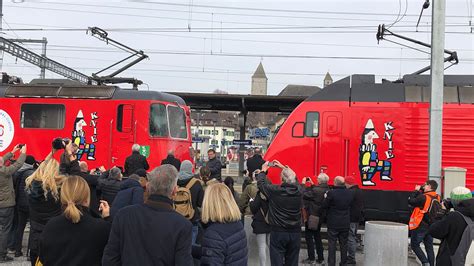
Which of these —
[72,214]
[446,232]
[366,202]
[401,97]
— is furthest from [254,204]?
[401,97]

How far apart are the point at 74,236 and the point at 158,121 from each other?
1048cm

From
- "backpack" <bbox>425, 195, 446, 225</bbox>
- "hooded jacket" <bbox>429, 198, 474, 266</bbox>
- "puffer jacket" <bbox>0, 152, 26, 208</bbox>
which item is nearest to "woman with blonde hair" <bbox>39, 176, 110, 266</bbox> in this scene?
"hooded jacket" <bbox>429, 198, 474, 266</bbox>

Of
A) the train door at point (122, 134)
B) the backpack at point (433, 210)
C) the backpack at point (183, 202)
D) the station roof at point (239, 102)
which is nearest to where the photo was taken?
the backpack at point (183, 202)

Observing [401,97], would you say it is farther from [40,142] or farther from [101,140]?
[40,142]

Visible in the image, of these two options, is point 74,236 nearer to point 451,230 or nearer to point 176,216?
point 176,216

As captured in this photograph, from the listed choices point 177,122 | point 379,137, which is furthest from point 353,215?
point 177,122

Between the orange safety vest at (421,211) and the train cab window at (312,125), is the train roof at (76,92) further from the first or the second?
the orange safety vest at (421,211)

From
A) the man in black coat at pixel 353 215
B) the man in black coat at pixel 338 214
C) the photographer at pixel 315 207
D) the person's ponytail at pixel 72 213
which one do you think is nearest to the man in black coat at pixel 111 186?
the photographer at pixel 315 207

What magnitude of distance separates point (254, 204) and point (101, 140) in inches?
297

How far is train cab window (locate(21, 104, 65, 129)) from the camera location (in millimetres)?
13930

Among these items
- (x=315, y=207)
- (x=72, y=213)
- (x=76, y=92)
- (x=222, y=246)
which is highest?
(x=76, y=92)

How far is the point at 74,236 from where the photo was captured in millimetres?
3617

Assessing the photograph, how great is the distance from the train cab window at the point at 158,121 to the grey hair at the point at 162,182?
402 inches

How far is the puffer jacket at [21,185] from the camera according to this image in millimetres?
8352
